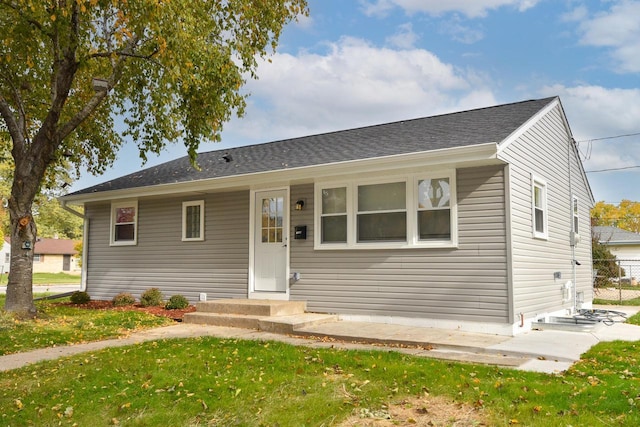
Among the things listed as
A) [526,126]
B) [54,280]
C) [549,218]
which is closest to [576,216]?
[549,218]

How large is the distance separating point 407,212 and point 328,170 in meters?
1.55

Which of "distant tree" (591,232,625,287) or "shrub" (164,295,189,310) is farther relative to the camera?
"distant tree" (591,232,625,287)

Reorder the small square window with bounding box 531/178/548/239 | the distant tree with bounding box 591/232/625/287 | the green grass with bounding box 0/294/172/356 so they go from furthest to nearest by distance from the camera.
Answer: the distant tree with bounding box 591/232/625/287
the small square window with bounding box 531/178/548/239
the green grass with bounding box 0/294/172/356

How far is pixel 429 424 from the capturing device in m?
3.80

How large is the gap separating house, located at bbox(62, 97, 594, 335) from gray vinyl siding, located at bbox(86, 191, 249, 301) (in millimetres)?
35

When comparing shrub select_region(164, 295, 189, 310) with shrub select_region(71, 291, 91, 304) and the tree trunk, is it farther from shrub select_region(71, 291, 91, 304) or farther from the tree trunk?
shrub select_region(71, 291, 91, 304)

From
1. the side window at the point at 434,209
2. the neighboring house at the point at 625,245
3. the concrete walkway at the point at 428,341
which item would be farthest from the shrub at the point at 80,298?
the neighboring house at the point at 625,245

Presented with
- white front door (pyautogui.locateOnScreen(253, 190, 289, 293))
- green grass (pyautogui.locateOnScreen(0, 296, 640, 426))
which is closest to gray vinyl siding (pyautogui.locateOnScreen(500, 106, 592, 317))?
green grass (pyautogui.locateOnScreen(0, 296, 640, 426))

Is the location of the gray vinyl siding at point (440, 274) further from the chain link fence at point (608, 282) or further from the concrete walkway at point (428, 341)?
→ the chain link fence at point (608, 282)

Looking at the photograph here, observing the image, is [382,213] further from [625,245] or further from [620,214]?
[620,214]

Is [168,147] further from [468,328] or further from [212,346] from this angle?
[468,328]

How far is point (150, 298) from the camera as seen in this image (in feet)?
37.0

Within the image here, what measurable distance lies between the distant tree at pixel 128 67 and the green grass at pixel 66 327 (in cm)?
69

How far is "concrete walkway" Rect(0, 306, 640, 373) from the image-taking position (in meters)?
5.95
